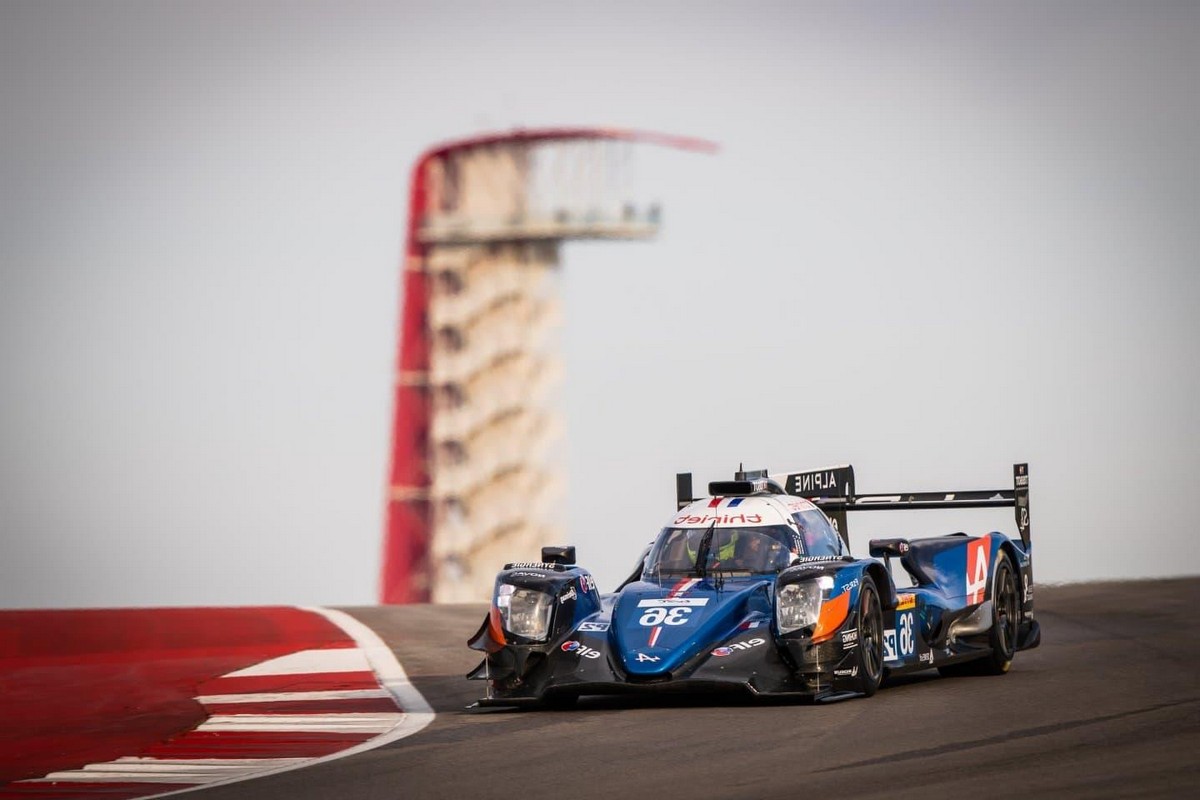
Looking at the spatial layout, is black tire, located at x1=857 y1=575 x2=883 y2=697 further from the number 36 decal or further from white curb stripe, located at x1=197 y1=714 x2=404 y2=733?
white curb stripe, located at x1=197 y1=714 x2=404 y2=733

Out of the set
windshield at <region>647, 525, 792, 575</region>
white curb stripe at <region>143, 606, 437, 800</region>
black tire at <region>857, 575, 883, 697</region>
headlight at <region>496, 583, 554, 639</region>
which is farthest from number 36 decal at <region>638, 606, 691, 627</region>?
white curb stripe at <region>143, 606, 437, 800</region>

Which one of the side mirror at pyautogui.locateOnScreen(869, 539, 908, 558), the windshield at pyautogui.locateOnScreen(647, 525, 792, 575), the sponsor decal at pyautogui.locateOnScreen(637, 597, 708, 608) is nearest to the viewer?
the sponsor decal at pyautogui.locateOnScreen(637, 597, 708, 608)

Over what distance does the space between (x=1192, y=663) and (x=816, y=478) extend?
355 centimetres

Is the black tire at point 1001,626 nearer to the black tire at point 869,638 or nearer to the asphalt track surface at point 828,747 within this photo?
the asphalt track surface at point 828,747

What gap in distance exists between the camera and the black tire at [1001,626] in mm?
13359

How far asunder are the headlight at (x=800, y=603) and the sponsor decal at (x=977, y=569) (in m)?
2.55

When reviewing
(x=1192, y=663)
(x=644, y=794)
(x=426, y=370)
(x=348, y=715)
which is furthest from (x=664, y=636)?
(x=426, y=370)

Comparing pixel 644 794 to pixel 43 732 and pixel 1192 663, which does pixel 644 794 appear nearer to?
pixel 43 732

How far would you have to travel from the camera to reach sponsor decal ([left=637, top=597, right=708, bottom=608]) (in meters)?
11.3

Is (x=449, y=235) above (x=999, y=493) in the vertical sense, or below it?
above

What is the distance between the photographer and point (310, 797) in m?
7.93

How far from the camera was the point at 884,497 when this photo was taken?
50.4ft

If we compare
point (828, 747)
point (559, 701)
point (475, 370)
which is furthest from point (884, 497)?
point (475, 370)

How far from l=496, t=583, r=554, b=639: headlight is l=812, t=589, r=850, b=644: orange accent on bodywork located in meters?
1.59
